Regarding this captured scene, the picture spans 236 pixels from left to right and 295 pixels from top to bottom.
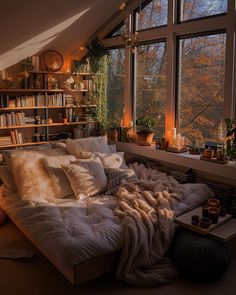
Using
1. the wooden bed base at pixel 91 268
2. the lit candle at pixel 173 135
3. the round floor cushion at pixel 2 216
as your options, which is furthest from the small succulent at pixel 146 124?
the wooden bed base at pixel 91 268

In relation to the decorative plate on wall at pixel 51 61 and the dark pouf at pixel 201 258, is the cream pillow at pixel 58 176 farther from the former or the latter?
the decorative plate on wall at pixel 51 61

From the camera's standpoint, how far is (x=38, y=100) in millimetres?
5609

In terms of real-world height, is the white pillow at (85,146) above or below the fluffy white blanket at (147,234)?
above

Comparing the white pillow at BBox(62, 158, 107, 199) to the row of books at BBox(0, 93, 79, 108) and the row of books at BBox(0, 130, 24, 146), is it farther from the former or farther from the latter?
the row of books at BBox(0, 93, 79, 108)

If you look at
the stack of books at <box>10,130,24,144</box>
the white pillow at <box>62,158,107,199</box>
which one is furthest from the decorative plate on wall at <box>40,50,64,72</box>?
the white pillow at <box>62,158,107,199</box>

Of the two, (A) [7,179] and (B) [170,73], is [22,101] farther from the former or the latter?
(B) [170,73]

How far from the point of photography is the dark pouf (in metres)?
2.83

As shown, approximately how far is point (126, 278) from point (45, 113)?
11.8 feet

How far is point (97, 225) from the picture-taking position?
3088 millimetres

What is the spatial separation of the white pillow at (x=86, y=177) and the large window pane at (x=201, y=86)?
1.59m

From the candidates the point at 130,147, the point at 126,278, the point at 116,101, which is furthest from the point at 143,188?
the point at 116,101

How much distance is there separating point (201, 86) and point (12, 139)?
9.66ft

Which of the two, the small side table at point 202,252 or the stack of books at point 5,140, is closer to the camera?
the small side table at point 202,252

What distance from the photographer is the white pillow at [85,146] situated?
4301mm
